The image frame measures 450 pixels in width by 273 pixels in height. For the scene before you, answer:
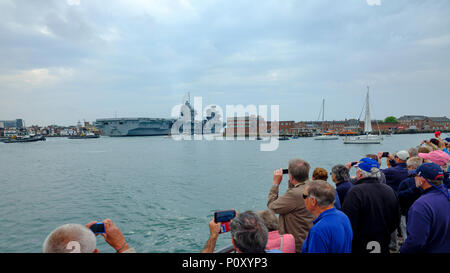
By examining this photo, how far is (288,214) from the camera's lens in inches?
115

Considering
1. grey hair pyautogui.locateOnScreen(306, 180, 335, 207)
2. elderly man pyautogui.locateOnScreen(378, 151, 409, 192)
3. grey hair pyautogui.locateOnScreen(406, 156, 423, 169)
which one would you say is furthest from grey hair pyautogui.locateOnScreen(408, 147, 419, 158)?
grey hair pyautogui.locateOnScreen(306, 180, 335, 207)

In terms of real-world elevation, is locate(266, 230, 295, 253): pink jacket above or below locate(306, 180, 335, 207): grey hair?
below

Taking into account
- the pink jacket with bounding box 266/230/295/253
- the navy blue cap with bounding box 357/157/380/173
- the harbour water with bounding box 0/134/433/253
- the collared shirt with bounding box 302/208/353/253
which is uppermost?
the navy blue cap with bounding box 357/157/380/173

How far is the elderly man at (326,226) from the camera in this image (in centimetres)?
203

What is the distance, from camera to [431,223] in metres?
2.33

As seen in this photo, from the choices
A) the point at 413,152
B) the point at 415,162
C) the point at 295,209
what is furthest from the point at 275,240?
the point at 413,152

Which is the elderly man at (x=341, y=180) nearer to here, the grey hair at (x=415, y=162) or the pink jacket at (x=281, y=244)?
the grey hair at (x=415, y=162)

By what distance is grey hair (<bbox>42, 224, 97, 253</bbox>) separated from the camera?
5.00 ft

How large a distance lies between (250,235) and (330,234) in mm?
771

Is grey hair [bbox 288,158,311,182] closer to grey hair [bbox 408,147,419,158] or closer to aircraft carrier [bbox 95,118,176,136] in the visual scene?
grey hair [bbox 408,147,419,158]

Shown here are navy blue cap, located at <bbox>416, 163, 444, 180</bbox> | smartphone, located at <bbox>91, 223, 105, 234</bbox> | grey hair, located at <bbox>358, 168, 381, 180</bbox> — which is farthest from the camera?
grey hair, located at <bbox>358, 168, 381, 180</bbox>
